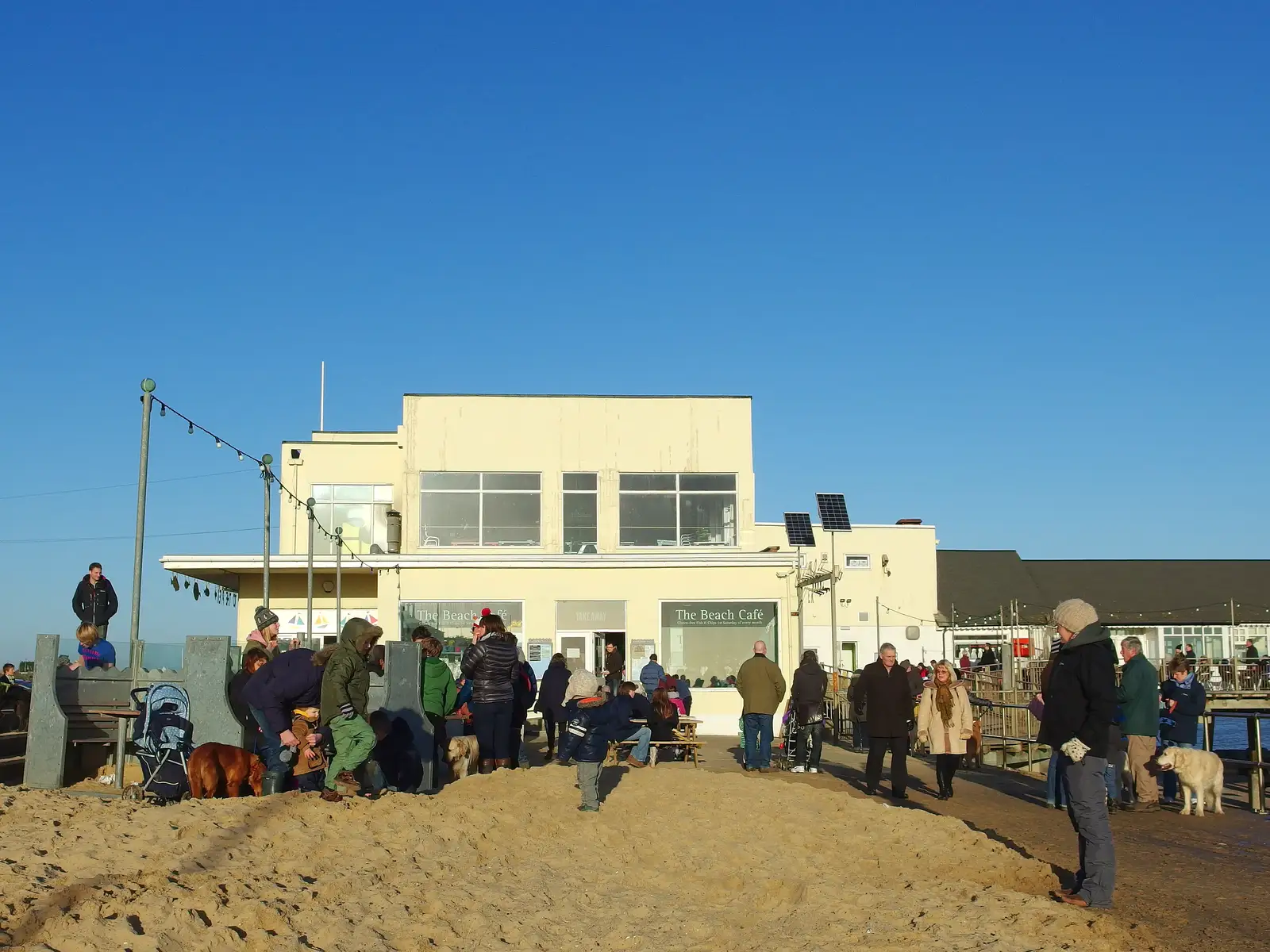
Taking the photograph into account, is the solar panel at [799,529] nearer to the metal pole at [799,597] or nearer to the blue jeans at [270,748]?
the metal pole at [799,597]

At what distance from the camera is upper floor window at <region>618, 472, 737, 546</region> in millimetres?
32125

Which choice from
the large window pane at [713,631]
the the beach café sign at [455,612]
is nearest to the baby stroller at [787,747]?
the large window pane at [713,631]

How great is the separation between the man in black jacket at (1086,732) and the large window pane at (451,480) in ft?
79.0

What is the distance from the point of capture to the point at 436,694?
15195mm

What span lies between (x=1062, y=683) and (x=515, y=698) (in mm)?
9126

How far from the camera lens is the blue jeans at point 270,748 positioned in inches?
469

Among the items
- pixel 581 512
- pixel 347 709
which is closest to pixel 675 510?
pixel 581 512

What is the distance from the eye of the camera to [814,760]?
18656 mm

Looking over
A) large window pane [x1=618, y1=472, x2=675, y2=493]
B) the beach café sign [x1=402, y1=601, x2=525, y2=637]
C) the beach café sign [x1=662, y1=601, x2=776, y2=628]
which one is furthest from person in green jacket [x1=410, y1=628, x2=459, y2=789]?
large window pane [x1=618, y1=472, x2=675, y2=493]

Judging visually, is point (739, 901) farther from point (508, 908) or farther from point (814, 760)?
point (814, 760)

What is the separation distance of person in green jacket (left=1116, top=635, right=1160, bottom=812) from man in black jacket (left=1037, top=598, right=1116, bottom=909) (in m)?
5.07

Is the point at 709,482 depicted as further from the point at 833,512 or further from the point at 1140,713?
the point at 1140,713

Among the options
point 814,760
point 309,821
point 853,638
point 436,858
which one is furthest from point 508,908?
point 853,638

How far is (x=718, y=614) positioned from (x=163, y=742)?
19.4m
